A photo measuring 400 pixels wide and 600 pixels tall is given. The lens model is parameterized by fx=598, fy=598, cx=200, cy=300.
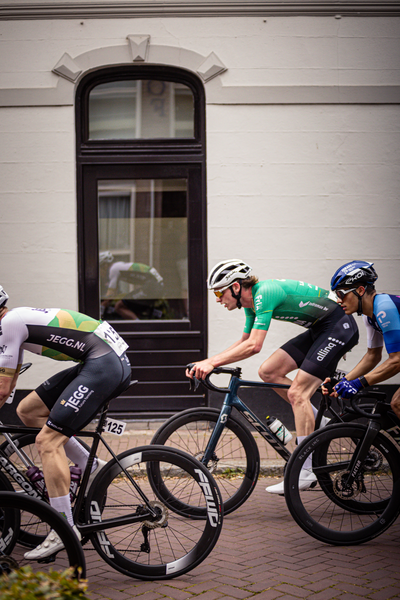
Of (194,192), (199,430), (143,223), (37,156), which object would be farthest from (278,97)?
(199,430)

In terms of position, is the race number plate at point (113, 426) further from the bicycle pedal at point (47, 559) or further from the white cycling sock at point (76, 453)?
the bicycle pedal at point (47, 559)

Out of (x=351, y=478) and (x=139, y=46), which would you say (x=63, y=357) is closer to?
(x=351, y=478)

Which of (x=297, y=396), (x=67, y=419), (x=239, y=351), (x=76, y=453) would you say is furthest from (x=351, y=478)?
(x=67, y=419)

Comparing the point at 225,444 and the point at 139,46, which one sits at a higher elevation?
the point at 139,46

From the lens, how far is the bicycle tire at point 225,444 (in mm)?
4641

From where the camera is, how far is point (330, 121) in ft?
26.1

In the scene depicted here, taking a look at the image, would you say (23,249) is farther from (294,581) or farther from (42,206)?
(294,581)

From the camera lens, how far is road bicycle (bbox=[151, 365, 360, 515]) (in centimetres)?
462

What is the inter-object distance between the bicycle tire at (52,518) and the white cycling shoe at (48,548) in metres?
0.10

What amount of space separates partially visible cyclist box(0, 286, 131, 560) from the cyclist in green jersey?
1.12 metres

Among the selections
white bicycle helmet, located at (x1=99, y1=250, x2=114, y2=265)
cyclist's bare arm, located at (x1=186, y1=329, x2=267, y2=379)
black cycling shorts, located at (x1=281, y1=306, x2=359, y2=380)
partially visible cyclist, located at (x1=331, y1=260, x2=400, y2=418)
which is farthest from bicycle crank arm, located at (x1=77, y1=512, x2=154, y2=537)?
white bicycle helmet, located at (x1=99, y1=250, x2=114, y2=265)

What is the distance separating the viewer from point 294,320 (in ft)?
17.3

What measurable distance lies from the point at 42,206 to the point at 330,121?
13.1 feet

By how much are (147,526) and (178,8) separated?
6748 millimetres
